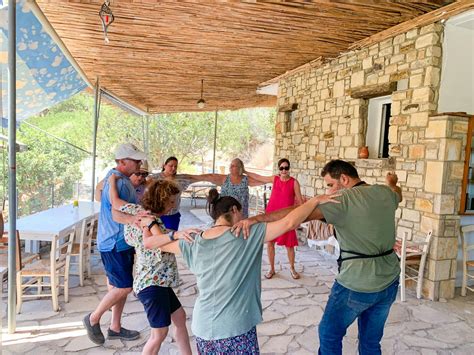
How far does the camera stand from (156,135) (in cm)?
1894

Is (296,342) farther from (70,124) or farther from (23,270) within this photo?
(70,124)

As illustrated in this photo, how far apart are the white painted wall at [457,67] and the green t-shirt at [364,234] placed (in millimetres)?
2684

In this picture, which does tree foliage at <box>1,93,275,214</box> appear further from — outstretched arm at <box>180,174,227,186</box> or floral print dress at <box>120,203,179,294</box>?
floral print dress at <box>120,203,179,294</box>

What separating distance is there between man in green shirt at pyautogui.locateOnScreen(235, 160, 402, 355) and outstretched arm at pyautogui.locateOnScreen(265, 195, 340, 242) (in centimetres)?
4

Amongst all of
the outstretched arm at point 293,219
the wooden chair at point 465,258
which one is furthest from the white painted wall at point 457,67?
the outstretched arm at point 293,219

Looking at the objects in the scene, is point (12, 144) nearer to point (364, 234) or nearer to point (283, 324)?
point (364, 234)

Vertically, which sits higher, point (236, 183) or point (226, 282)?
point (236, 183)

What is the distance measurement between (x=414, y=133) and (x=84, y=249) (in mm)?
4089

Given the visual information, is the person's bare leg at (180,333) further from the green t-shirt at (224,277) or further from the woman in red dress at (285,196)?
the woman in red dress at (285,196)

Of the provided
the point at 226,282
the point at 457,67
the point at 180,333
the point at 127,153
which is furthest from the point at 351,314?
the point at 457,67

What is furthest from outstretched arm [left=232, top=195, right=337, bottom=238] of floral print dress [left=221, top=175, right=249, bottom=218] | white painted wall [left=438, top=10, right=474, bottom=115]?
white painted wall [left=438, top=10, right=474, bottom=115]

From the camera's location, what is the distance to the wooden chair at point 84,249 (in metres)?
4.00

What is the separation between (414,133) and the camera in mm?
4199

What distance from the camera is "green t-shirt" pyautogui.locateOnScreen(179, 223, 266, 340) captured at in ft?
5.14
